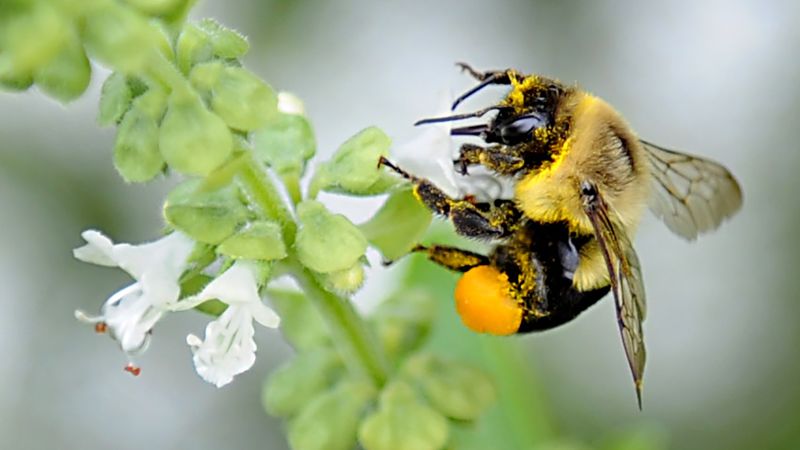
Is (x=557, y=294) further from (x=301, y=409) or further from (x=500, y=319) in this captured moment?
(x=301, y=409)

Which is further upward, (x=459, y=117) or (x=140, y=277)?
(x=459, y=117)

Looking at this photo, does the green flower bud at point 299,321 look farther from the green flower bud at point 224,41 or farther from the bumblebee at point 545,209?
the green flower bud at point 224,41

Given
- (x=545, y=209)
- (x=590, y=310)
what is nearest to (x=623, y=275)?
(x=545, y=209)

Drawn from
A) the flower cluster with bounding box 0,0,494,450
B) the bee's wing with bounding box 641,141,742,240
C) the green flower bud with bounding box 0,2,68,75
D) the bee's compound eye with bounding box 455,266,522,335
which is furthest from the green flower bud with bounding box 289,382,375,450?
the green flower bud with bounding box 0,2,68,75

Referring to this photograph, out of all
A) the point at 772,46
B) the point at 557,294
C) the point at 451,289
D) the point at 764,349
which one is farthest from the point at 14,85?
the point at 772,46

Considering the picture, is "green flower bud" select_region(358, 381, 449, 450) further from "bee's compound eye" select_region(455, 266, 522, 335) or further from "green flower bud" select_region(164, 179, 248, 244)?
"green flower bud" select_region(164, 179, 248, 244)

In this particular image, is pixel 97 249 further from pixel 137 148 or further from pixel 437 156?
pixel 437 156

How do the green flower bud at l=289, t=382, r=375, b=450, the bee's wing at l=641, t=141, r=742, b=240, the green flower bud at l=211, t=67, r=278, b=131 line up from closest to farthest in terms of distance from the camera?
the green flower bud at l=211, t=67, r=278, b=131 < the green flower bud at l=289, t=382, r=375, b=450 < the bee's wing at l=641, t=141, r=742, b=240
